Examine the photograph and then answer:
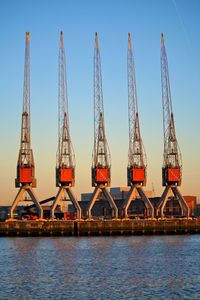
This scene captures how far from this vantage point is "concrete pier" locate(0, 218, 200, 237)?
14638 centimetres

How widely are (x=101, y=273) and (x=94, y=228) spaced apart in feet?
270

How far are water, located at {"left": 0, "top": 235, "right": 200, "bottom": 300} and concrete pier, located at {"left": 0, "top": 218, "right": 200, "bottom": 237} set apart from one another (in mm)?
47364

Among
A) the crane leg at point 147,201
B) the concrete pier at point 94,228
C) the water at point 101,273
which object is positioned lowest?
the water at point 101,273

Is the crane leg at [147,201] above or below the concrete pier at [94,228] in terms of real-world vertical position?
above

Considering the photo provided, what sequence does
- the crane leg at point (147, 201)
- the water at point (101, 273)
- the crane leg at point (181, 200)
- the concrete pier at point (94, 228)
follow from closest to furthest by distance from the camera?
the water at point (101, 273) → the concrete pier at point (94, 228) → the crane leg at point (147, 201) → the crane leg at point (181, 200)

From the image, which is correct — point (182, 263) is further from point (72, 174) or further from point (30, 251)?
point (72, 174)

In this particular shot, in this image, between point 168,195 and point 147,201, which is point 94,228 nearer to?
point 147,201

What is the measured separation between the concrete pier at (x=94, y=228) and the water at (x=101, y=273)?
1865 inches

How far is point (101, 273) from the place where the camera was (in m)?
65.8

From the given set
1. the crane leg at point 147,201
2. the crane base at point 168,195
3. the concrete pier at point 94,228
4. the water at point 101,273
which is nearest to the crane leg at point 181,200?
the crane base at point 168,195

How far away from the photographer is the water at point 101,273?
52.9 meters

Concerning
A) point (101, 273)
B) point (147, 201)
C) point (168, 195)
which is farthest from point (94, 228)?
point (101, 273)

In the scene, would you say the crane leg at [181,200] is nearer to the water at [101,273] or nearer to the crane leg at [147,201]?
the crane leg at [147,201]

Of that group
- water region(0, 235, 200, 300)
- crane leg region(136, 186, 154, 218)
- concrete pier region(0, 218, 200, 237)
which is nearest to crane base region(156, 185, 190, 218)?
crane leg region(136, 186, 154, 218)
